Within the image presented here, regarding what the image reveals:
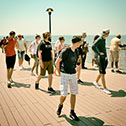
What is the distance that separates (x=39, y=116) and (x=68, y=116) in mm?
648

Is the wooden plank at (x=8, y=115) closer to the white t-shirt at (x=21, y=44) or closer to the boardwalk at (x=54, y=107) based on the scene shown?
the boardwalk at (x=54, y=107)

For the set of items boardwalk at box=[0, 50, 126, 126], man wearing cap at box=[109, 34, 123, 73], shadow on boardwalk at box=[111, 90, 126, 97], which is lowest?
boardwalk at box=[0, 50, 126, 126]

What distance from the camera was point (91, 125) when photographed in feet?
10.3

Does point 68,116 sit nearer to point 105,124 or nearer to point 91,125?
point 91,125

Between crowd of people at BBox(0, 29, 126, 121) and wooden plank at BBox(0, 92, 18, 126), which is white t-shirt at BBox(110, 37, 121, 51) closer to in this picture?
crowd of people at BBox(0, 29, 126, 121)

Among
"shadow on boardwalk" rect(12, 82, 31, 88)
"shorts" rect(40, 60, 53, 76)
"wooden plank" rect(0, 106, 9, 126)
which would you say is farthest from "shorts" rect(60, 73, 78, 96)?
"shadow on boardwalk" rect(12, 82, 31, 88)

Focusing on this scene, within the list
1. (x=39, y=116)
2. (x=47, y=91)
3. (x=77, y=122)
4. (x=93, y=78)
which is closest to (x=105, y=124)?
(x=77, y=122)

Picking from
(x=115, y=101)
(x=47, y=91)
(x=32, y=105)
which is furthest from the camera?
(x=47, y=91)

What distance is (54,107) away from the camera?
3930 mm

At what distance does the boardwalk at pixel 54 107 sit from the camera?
3256 millimetres

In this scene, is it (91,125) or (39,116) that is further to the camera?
(39,116)

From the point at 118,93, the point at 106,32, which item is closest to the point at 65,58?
the point at 106,32

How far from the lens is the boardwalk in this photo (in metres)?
3.26

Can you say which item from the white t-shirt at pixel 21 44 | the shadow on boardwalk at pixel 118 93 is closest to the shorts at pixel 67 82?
the shadow on boardwalk at pixel 118 93
